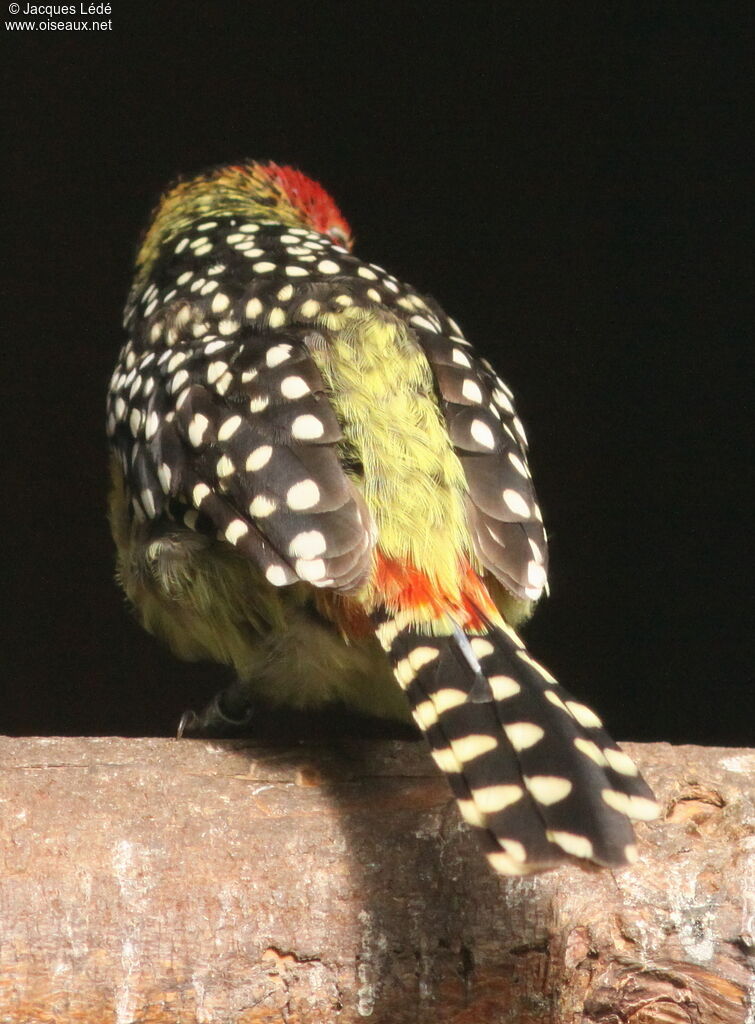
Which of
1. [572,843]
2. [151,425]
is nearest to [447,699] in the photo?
[572,843]

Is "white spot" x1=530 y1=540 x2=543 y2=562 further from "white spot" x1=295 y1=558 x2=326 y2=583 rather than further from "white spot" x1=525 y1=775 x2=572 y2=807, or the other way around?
"white spot" x1=525 y1=775 x2=572 y2=807

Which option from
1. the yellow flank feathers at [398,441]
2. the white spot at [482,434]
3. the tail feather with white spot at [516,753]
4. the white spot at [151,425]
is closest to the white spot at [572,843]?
the tail feather with white spot at [516,753]

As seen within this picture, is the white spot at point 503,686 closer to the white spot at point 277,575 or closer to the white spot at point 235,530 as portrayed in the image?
the white spot at point 277,575

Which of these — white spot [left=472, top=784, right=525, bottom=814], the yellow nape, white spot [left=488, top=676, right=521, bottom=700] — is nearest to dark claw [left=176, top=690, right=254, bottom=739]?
white spot [left=488, top=676, right=521, bottom=700]

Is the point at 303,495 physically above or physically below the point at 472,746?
above

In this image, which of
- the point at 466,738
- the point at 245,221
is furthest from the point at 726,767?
the point at 245,221

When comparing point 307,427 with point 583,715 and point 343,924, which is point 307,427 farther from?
point 343,924
